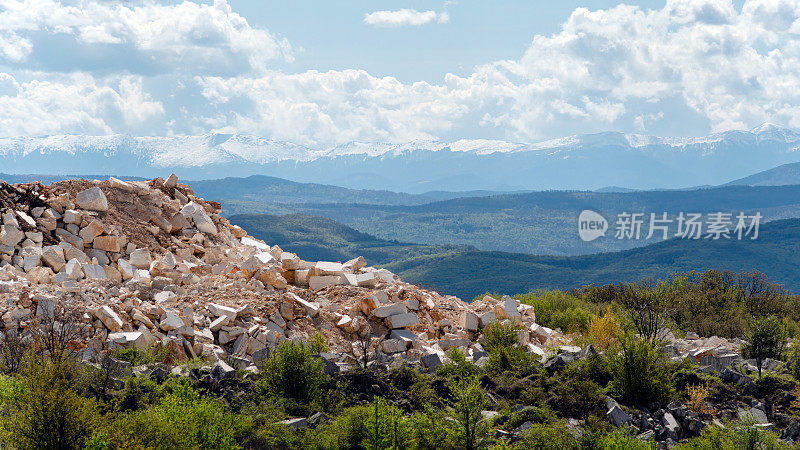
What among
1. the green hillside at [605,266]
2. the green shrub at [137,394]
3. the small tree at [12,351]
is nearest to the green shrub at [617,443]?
the green shrub at [137,394]

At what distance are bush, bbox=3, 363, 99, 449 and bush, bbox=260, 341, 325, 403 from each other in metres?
5.57

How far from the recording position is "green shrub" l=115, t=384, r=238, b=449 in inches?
529

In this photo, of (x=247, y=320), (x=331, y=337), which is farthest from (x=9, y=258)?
(x=331, y=337)

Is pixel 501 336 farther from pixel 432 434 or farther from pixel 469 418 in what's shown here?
pixel 432 434

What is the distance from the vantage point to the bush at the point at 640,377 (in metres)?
18.8

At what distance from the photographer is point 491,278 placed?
175 meters

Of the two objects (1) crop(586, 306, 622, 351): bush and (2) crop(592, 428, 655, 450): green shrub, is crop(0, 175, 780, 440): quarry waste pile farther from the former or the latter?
(2) crop(592, 428, 655, 450): green shrub

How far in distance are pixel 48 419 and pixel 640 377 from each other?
46.4 feet

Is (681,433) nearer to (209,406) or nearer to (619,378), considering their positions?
(619,378)

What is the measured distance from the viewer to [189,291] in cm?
2386

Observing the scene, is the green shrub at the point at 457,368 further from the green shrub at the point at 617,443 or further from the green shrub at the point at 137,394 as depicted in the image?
the green shrub at the point at 137,394

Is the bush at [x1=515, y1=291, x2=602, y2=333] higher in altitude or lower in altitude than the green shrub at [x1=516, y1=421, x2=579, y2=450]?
lower

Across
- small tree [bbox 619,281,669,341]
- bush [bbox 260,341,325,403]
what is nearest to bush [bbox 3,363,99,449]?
bush [bbox 260,341,325,403]

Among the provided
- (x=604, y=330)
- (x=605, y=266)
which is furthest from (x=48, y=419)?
(x=605, y=266)
